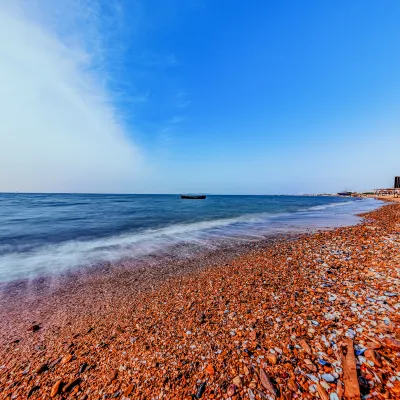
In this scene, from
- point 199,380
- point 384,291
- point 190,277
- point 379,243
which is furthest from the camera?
point 379,243

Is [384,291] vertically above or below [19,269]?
above

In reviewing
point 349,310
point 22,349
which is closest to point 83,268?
point 22,349

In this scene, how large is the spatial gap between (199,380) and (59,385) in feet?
6.87

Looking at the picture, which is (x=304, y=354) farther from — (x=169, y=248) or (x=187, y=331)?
(x=169, y=248)

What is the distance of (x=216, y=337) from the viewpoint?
344cm

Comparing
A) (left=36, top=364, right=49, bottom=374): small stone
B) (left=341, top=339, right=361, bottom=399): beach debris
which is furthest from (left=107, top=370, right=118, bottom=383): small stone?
(left=341, top=339, right=361, bottom=399): beach debris

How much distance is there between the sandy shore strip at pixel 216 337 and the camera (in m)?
2.57

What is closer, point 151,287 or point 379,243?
point 151,287

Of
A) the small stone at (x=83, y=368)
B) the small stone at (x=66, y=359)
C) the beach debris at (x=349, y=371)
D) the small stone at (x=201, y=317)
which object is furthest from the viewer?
the small stone at (x=201, y=317)

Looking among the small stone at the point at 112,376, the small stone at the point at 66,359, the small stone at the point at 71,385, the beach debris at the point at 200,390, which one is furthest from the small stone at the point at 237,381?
the small stone at the point at 66,359

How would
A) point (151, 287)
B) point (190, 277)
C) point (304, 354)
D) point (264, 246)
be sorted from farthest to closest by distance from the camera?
point (264, 246) < point (190, 277) < point (151, 287) < point (304, 354)

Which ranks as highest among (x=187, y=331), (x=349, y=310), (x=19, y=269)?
(x=349, y=310)

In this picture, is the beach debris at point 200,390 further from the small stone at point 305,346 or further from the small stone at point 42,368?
the small stone at point 42,368

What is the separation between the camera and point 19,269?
8242 millimetres
